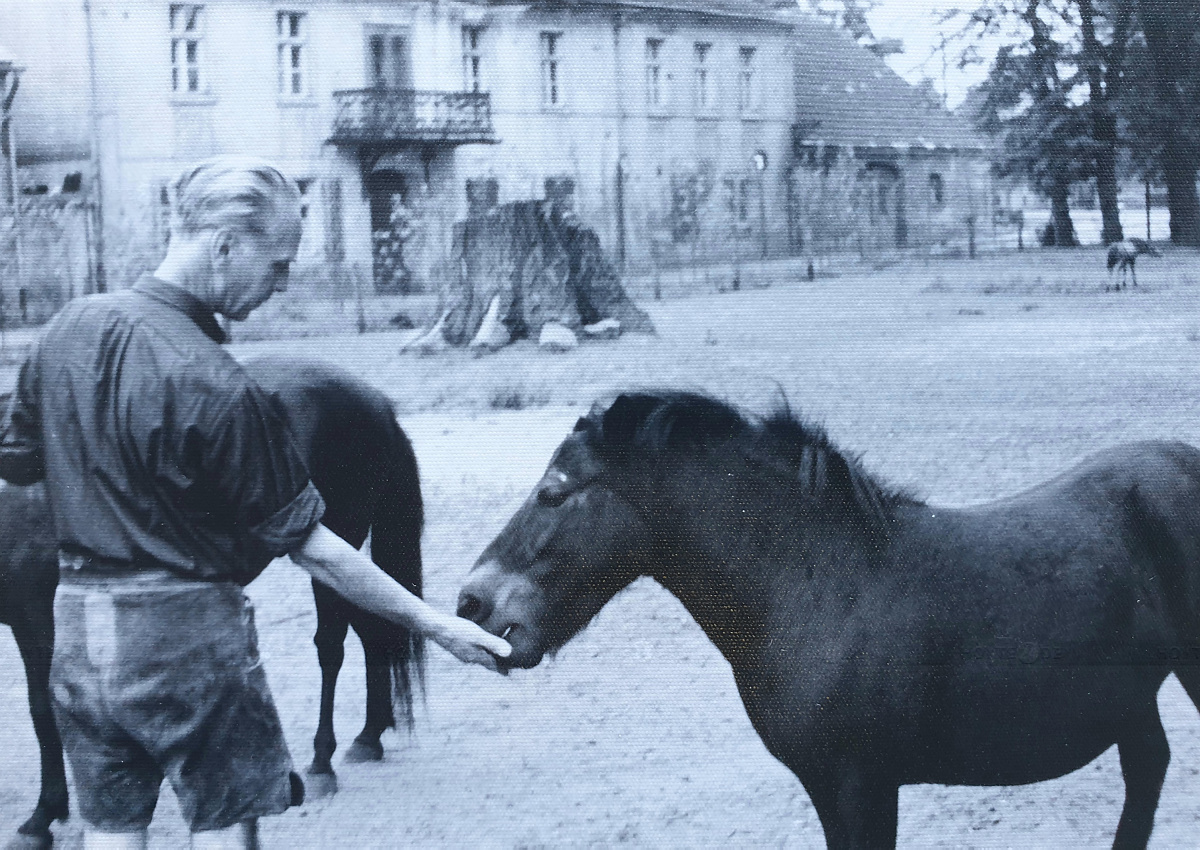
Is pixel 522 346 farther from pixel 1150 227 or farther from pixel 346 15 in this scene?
pixel 1150 227

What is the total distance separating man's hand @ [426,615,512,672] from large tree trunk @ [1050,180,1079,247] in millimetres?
2624

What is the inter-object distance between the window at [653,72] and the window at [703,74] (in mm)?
127

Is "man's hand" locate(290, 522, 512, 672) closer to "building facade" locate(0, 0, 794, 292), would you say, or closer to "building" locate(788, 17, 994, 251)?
"building facade" locate(0, 0, 794, 292)

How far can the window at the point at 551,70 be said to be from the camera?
13.2 ft

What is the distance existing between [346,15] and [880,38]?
68.8 inches

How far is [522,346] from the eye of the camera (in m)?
4.44

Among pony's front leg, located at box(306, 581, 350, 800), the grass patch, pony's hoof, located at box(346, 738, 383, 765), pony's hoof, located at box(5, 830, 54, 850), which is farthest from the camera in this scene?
the grass patch

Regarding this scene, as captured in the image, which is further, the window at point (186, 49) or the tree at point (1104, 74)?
the window at point (186, 49)

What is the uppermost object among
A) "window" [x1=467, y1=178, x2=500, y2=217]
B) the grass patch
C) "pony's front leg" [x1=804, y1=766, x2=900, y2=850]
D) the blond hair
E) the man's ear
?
"window" [x1=467, y1=178, x2=500, y2=217]

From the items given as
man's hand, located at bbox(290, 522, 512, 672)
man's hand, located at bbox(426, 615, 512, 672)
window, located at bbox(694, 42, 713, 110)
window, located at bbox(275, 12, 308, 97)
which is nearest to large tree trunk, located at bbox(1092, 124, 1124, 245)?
window, located at bbox(694, 42, 713, 110)

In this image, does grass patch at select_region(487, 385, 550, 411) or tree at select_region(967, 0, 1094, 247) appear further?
grass patch at select_region(487, 385, 550, 411)

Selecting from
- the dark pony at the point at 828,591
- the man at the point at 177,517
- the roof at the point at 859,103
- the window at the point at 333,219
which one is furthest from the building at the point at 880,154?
the man at the point at 177,517

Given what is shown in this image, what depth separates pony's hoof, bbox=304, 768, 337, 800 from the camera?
383cm

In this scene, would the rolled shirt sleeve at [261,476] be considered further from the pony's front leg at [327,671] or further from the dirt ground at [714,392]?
the pony's front leg at [327,671]
